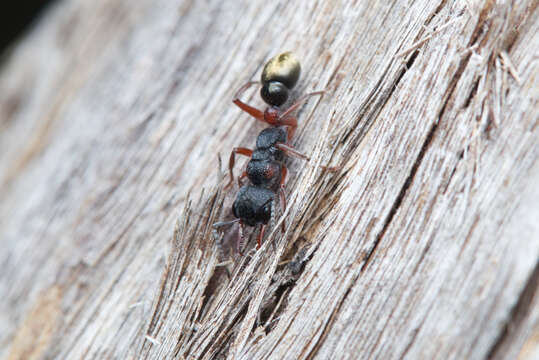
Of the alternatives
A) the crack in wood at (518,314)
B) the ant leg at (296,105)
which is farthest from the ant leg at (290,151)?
the crack in wood at (518,314)

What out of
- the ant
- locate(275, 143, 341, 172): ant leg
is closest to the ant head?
the ant

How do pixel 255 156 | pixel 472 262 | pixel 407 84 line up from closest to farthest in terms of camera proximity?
pixel 472 262
pixel 407 84
pixel 255 156

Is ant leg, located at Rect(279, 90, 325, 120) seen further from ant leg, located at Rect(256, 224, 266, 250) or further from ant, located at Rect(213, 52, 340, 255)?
ant leg, located at Rect(256, 224, 266, 250)

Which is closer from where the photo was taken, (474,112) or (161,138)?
(474,112)

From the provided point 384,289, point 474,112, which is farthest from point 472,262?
point 474,112

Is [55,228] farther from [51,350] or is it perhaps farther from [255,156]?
[255,156]

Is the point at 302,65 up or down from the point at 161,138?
up
